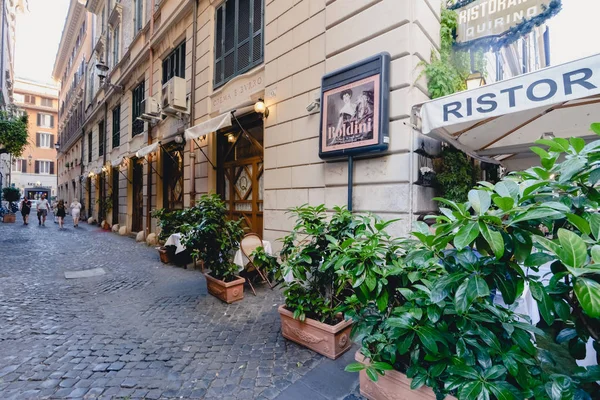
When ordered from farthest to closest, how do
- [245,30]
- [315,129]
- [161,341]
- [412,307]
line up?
1. [245,30]
2. [315,129]
3. [161,341]
4. [412,307]

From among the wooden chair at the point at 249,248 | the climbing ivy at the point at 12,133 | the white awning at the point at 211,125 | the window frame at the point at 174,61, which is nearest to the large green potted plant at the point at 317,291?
the wooden chair at the point at 249,248

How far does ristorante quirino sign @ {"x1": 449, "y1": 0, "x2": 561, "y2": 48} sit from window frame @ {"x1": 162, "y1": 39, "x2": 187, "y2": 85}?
851cm

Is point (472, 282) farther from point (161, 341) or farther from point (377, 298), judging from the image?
point (161, 341)

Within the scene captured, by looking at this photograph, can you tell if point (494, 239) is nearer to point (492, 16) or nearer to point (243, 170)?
point (492, 16)

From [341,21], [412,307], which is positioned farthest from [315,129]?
[412,307]

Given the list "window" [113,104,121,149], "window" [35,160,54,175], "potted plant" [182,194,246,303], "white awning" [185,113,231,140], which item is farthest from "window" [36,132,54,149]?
"potted plant" [182,194,246,303]

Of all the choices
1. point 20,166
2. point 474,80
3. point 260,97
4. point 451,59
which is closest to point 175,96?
point 260,97

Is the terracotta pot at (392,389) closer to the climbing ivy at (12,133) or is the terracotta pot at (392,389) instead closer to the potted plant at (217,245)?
the potted plant at (217,245)

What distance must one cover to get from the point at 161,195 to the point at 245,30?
272 inches

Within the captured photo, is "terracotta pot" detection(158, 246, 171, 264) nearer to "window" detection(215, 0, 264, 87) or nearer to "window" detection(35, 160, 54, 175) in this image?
"window" detection(215, 0, 264, 87)

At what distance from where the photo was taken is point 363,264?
2168mm

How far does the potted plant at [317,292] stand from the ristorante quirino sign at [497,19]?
3.74 metres

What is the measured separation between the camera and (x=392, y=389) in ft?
7.41

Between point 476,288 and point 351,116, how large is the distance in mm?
3773
